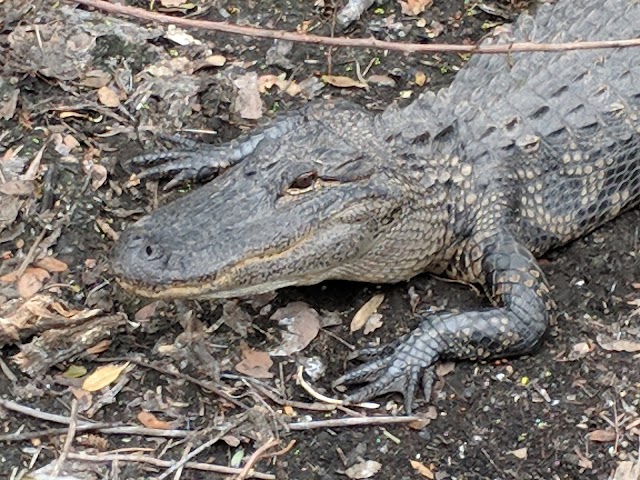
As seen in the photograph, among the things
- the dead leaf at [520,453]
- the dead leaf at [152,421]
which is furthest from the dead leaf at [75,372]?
the dead leaf at [520,453]

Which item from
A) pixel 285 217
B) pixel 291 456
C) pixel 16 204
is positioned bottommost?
pixel 291 456

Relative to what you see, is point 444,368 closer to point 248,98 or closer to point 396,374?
point 396,374

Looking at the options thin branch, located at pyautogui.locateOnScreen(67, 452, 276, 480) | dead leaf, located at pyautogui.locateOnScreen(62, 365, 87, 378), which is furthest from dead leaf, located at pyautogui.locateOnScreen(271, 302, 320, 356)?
dead leaf, located at pyautogui.locateOnScreen(62, 365, 87, 378)

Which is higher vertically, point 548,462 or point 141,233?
point 141,233

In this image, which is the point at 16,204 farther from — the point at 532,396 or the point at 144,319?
the point at 532,396

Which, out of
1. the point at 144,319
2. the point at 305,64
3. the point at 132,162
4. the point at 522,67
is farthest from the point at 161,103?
the point at 522,67

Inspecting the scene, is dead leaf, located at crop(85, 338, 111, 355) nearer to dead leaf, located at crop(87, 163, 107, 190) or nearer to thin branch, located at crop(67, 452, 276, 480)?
thin branch, located at crop(67, 452, 276, 480)
